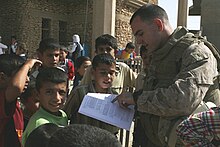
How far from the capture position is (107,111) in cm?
200

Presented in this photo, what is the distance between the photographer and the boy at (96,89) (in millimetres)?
2395

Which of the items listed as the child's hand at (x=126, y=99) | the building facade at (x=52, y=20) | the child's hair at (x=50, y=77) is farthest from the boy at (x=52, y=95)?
the building facade at (x=52, y=20)

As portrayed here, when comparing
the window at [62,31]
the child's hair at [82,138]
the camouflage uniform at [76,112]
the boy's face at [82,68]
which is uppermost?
the window at [62,31]

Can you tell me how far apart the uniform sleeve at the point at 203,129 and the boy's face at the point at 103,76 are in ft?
3.83

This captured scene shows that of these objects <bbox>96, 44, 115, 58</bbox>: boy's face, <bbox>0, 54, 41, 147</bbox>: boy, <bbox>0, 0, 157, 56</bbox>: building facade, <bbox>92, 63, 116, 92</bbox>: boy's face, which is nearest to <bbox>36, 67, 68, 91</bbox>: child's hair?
<bbox>0, 54, 41, 147</bbox>: boy

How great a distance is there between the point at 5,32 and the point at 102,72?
1430 cm

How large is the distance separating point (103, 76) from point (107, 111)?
569 millimetres

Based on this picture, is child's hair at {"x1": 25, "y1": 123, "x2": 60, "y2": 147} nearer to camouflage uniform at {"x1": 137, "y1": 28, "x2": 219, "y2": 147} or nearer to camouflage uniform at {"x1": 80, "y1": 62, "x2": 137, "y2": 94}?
camouflage uniform at {"x1": 137, "y1": 28, "x2": 219, "y2": 147}

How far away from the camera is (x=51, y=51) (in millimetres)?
3217

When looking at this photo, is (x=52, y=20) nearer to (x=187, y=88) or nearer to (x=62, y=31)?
(x=62, y=31)

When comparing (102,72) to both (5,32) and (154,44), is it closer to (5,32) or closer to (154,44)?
(154,44)

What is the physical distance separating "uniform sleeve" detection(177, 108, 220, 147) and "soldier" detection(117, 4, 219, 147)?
258 mm

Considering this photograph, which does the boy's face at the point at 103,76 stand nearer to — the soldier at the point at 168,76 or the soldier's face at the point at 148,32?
the soldier at the point at 168,76

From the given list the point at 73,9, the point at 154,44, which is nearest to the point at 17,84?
the point at 154,44
